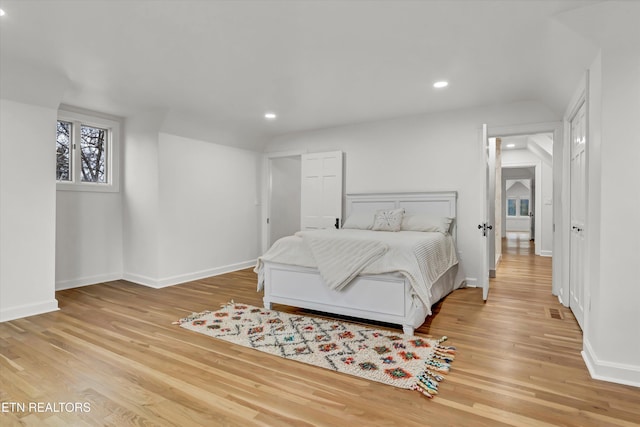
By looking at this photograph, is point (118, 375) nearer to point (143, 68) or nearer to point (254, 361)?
point (254, 361)

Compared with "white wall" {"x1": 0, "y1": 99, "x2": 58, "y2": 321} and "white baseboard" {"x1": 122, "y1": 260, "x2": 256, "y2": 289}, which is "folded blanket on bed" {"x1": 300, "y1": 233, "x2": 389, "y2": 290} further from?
"white wall" {"x1": 0, "y1": 99, "x2": 58, "y2": 321}

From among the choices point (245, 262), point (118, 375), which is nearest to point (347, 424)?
point (118, 375)

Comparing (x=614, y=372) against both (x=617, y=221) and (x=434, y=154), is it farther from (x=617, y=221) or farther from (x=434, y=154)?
(x=434, y=154)

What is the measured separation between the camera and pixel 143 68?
3174mm

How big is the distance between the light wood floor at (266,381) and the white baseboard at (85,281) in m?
1.20

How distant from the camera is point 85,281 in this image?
456 cm

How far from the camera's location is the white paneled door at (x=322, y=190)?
5.31m

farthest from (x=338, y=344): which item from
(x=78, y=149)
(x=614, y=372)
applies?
(x=78, y=149)

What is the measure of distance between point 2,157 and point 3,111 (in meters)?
0.44

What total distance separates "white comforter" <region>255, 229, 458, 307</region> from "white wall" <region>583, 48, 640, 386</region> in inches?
45.0

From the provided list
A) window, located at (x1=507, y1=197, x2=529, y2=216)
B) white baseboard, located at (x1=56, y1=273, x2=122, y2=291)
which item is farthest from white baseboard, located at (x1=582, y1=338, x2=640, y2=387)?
window, located at (x1=507, y1=197, x2=529, y2=216)

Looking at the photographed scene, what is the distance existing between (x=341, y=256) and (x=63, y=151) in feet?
13.2

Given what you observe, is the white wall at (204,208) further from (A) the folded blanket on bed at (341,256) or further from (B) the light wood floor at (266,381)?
(A) the folded blanket on bed at (341,256)

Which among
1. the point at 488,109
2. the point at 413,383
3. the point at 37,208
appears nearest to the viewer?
the point at 413,383
